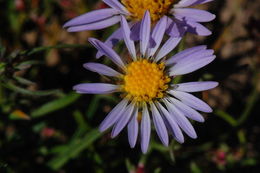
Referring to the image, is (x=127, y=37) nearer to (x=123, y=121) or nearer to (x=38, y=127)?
(x=123, y=121)

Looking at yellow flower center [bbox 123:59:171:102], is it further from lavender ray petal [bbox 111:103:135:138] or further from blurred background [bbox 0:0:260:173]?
blurred background [bbox 0:0:260:173]

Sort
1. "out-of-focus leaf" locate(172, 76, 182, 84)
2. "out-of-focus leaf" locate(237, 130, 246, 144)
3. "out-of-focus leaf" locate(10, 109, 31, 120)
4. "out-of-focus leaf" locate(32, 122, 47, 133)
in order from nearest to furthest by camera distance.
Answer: "out-of-focus leaf" locate(172, 76, 182, 84)
"out-of-focus leaf" locate(10, 109, 31, 120)
"out-of-focus leaf" locate(32, 122, 47, 133)
"out-of-focus leaf" locate(237, 130, 246, 144)

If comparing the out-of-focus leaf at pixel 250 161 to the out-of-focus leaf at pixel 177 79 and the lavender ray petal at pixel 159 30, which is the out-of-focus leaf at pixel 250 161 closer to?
the out-of-focus leaf at pixel 177 79

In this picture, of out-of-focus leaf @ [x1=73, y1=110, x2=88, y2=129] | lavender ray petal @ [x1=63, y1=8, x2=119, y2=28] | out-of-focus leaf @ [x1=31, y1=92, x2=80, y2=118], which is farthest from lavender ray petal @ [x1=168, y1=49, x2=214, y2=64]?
out-of-focus leaf @ [x1=73, y1=110, x2=88, y2=129]

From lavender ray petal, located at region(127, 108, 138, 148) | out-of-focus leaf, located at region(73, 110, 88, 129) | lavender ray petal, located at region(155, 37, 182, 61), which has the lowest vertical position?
out-of-focus leaf, located at region(73, 110, 88, 129)

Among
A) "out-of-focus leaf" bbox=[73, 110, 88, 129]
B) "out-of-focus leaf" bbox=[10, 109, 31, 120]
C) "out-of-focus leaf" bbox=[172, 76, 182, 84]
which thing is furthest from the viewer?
"out-of-focus leaf" bbox=[73, 110, 88, 129]

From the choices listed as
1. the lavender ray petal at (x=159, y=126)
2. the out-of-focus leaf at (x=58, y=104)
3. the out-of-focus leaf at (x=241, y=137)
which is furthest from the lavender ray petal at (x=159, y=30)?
the out-of-focus leaf at (x=241, y=137)

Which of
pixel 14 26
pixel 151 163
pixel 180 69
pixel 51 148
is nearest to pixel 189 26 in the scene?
pixel 180 69

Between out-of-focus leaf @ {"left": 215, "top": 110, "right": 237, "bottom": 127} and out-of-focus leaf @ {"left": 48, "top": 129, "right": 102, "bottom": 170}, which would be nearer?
out-of-focus leaf @ {"left": 48, "top": 129, "right": 102, "bottom": 170}
